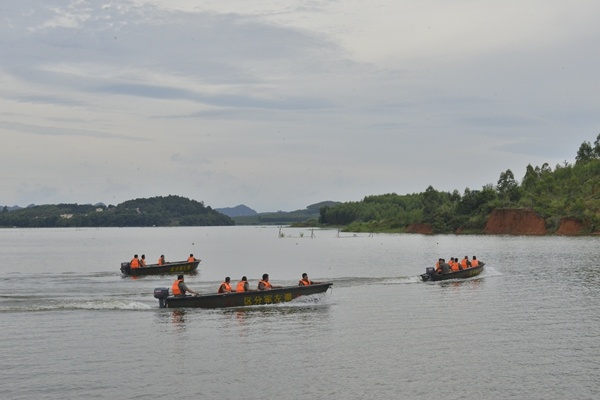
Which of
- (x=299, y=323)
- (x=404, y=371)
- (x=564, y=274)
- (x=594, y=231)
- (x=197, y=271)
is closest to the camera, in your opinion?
(x=404, y=371)

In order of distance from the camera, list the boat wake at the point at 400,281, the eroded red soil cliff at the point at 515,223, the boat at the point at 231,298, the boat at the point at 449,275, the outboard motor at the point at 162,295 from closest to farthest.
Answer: the outboard motor at the point at 162,295 → the boat at the point at 231,298 → the boat at the point at 449,275 → the boat wake at the point at 400,281 → the eroded red soil cliff at the point at 515,223

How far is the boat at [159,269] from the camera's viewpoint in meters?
73.1

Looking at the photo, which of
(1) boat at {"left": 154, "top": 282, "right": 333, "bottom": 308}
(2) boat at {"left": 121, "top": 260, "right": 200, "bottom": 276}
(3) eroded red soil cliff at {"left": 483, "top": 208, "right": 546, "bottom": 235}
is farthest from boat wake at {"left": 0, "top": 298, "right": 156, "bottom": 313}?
(3) eroded red soil cliff at {"left": 483, "top": 208, "right": 546, "bottom": 235}

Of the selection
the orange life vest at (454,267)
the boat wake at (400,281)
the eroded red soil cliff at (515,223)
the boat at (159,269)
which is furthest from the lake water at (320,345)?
the eroded red soil cliff at (515,223)

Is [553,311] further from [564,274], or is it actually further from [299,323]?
[564,274]

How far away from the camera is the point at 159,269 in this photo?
74375 millimetres

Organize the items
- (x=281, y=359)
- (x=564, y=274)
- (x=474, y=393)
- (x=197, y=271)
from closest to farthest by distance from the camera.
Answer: (x=474, y=393) < (x=281, y=359) < (x=564, y=274) < (x=197, y=271)

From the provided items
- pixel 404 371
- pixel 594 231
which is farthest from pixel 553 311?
pixel 594 231

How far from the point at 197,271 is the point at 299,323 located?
48.0 m

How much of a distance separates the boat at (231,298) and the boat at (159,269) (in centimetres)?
2875

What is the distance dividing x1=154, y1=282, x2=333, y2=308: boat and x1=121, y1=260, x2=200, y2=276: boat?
1132 inches

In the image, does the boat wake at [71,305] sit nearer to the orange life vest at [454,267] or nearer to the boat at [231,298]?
the boat at [231,298]

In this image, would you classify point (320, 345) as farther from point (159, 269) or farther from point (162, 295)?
point (159, 269)

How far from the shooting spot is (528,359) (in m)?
28.8
